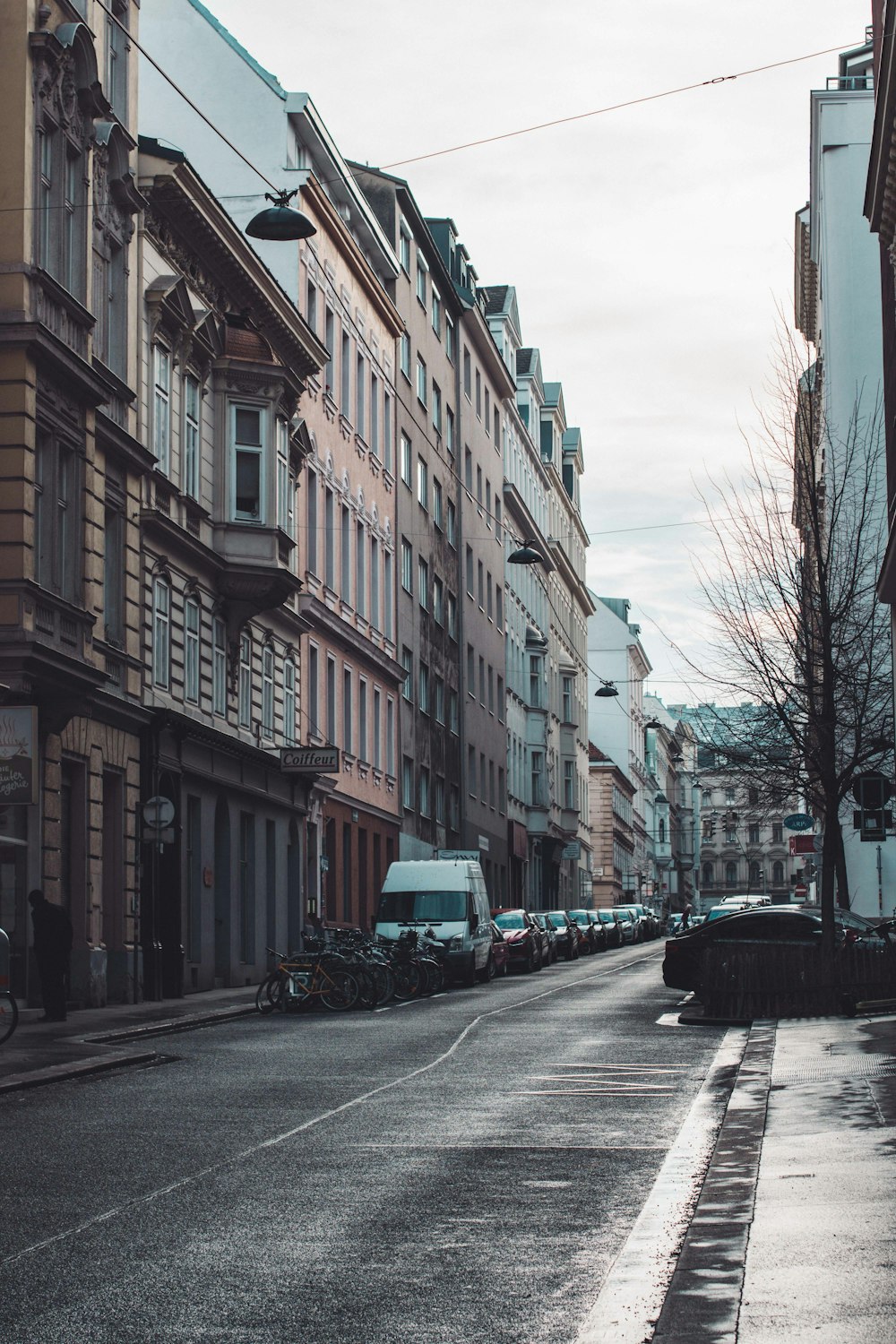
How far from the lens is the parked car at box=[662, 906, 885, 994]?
2947 centimetres

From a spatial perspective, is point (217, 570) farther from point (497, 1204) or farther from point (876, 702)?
point (497, 1204)

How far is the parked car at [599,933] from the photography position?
220ft

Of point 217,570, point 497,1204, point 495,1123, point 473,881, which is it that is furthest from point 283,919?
point 497,1204

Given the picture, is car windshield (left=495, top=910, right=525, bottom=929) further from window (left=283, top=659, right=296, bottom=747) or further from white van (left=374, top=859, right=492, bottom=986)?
white van (left=374, top=859, right=492, bottom=986)

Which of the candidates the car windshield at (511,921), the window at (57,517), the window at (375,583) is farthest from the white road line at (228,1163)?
the window at (375,583)

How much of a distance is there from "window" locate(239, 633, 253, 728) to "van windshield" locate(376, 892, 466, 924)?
458 cm

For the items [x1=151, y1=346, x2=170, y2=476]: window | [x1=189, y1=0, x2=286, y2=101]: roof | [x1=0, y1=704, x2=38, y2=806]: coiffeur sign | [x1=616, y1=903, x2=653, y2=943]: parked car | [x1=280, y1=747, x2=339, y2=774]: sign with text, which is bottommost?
[x1=616, y1=903, x2=653, y2=943]: parked car

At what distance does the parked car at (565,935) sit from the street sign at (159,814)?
29.2 metres

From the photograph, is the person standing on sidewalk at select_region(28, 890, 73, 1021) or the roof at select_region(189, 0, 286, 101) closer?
the person standing on sidewalk at select_region(28, 890, 73, 1021)

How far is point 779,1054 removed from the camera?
59.3 ft

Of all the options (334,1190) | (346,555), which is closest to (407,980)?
(346,555)

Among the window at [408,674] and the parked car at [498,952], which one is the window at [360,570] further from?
the parked car at [498,952]

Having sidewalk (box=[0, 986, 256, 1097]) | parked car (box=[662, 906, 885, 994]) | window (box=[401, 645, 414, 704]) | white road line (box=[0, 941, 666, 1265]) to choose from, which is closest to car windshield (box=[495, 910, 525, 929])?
window (box=[401, 645, 414, 704])

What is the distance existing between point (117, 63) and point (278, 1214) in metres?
25.4
